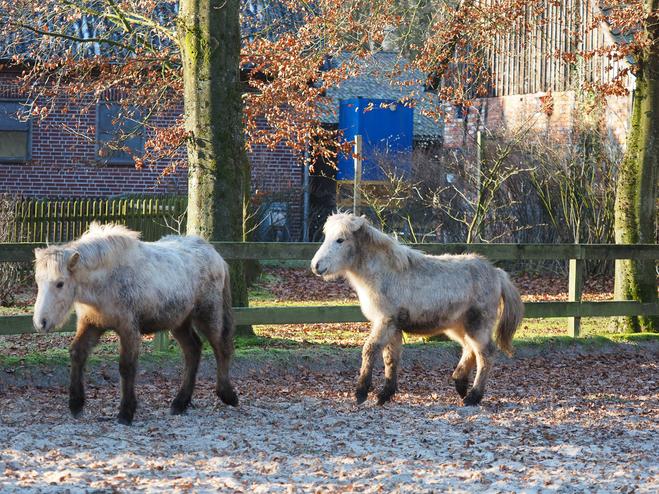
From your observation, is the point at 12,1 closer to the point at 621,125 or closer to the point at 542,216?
the point at 542,216

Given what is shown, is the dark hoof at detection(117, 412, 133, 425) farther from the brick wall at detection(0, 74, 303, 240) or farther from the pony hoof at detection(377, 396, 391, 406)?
the brick wall at detection(0, 74, 303, 240)

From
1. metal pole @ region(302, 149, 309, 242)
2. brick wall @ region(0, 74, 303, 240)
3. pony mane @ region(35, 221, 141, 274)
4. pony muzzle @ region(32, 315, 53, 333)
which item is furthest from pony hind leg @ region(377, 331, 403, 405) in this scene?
metal pole @ region(302, 149, 309, 242)

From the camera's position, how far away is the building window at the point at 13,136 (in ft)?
60.5

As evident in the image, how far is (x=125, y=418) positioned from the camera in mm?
5766

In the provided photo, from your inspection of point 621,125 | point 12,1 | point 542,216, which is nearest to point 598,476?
point 12,1

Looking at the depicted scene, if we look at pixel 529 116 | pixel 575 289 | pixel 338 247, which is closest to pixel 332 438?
pixel 338 247

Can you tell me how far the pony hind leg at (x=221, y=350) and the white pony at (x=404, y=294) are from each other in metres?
1.00

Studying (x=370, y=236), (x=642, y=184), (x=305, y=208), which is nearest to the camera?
(x=370, y=236)

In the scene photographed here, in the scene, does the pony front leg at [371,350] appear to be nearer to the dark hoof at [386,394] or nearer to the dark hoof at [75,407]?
the dark hoof at [386,394]

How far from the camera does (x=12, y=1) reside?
1214 centimetres

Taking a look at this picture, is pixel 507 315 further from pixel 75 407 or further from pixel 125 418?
pixel 75 407

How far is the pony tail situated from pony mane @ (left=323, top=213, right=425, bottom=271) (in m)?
1.00

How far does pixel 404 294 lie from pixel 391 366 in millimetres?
684

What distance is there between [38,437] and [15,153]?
50.0 ft
